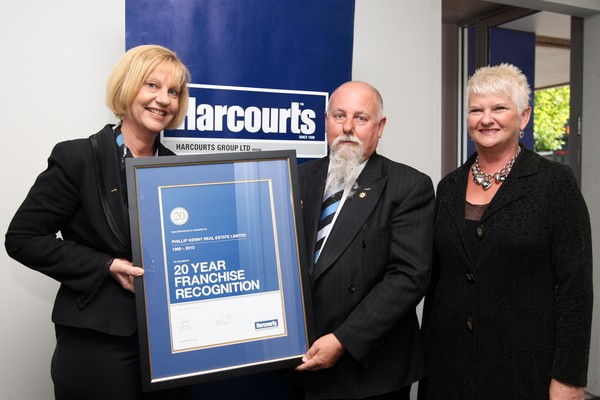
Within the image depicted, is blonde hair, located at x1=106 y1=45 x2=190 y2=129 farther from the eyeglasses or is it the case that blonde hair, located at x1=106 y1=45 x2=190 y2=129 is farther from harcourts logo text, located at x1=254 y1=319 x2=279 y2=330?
harcourts logo text, located at x1=254 y1=319 x2=279 y2=330

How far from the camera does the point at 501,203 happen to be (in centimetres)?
188

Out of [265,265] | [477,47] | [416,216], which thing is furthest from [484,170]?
[477,47]

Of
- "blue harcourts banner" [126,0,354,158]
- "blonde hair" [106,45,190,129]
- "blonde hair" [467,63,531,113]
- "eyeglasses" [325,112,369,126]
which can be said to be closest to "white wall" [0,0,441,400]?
"blue harcourts banner" [126,0,354,158]

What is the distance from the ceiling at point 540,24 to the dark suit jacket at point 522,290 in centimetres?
377

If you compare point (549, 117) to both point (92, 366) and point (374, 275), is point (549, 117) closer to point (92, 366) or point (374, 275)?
point (374, 275)

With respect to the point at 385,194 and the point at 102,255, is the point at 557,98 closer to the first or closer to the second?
the point at 385,194

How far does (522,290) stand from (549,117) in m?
5.72

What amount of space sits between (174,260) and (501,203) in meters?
1.15

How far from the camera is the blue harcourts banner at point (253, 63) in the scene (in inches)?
93.8

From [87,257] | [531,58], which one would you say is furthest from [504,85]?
[531,58]

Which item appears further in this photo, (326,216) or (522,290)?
(326,216)

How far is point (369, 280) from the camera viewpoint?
188 centimetres

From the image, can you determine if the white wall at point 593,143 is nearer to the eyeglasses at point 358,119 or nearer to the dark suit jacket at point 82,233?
the eyeglasses at point 358,119

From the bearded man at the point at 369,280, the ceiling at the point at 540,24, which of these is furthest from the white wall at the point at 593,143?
the bearded man at the point at 369,280
